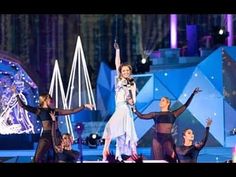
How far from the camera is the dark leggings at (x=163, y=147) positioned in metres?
5.98

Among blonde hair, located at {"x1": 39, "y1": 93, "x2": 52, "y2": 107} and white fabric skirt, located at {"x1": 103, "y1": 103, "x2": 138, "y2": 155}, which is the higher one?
blonde hair, located at {"x1": 39, "y1": 93, "x2": 52, "y2": 107}

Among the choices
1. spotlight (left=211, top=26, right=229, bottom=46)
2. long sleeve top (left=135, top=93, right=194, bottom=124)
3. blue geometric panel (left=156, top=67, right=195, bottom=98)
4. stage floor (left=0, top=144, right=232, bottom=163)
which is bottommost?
stage floor (left=0, top=144, right=232, bottom=163)

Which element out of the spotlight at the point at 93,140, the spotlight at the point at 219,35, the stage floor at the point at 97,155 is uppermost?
the spotlight at the point at 219,35

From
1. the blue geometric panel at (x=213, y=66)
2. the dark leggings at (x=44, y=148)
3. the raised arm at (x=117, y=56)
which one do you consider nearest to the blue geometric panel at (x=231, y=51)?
the blue geometric panel at (x=213, y=66)

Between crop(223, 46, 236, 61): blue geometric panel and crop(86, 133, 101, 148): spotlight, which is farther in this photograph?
crop(223, 46, 236, 61): blue geometric panel

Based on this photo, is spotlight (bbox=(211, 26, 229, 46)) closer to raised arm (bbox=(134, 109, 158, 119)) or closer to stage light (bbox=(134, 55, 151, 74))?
stage light (bbox=(134, 55, 151, 74))

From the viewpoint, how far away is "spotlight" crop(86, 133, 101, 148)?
5980mm

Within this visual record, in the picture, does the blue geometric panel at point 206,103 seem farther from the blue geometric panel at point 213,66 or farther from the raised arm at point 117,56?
the raised arm at point 117,56

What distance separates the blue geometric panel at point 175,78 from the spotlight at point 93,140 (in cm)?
72

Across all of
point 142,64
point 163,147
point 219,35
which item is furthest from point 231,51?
point 163,147

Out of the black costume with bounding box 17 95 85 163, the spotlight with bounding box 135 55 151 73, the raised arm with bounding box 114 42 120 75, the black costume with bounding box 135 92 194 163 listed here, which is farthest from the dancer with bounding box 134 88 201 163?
the black costume with bounding box 17 95 85 163

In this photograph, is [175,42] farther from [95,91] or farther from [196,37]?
[95,91]

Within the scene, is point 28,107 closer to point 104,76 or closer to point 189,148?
point 104,76
